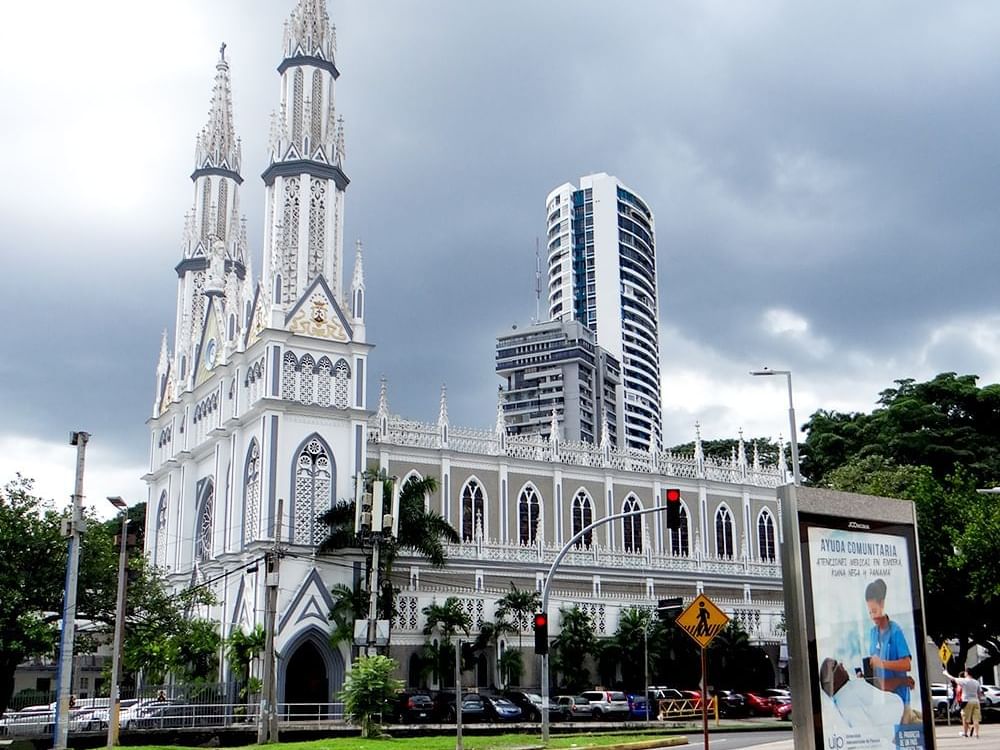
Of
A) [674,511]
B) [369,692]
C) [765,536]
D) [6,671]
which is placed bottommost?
[369,692]

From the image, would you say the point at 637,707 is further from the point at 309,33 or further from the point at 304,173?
the point at 309,33

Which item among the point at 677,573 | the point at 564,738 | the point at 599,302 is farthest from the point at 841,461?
the point at 599,302

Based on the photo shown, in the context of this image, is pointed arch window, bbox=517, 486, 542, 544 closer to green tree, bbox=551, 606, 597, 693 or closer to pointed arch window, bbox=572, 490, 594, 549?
pointed arch window, bbox=572, 490, 594, 549

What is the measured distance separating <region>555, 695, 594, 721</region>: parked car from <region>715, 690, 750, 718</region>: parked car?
603 cm

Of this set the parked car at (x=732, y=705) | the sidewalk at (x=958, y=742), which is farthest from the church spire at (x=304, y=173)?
the sidewalk at (x=958, y=742)

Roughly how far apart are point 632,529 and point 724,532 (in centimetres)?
672

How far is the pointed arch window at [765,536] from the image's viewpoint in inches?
2628

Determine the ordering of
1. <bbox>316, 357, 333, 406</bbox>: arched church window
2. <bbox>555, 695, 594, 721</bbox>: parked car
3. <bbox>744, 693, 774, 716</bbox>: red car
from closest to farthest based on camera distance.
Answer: <bbox>555, 695, 594, 721</bbox>: parked car < <bbox>744, 693, 774, 716</bbox>: red car < <bbox>316, 357, 333, 406</bbox>: arched church window

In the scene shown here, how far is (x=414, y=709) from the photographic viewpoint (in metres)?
41.4

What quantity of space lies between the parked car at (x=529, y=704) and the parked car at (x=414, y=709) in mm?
3353

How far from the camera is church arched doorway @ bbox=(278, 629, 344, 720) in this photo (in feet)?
A: 150

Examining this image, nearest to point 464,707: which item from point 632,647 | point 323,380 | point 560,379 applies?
point 632,647

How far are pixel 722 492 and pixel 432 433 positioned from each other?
1922 cm

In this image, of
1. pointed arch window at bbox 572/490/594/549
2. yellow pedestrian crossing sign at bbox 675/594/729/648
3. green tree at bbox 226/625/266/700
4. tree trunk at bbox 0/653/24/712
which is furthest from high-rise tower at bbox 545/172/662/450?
yellow pedestrian crossing sign at bbox 675/594/729/648
